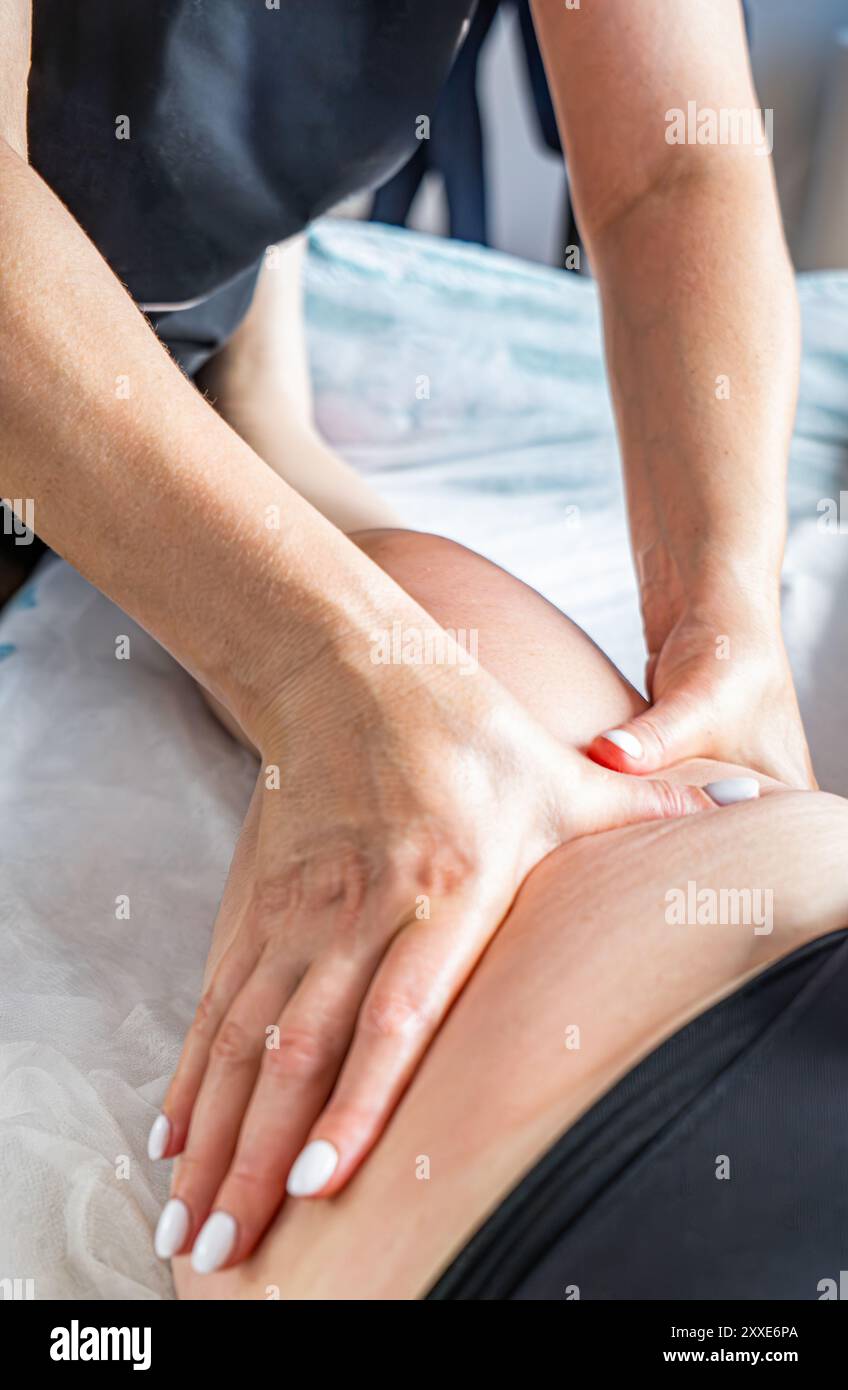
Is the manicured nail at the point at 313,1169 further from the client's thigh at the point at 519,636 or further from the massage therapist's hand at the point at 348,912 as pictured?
the client's thigh at the point at 519,636

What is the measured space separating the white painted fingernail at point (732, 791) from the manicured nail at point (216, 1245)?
0.33 m

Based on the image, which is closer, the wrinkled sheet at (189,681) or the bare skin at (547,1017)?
the bare skin at (547,1017)

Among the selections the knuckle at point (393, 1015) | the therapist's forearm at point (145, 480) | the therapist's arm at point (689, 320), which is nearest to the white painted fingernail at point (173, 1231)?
the knuckle at point (393, 1015)

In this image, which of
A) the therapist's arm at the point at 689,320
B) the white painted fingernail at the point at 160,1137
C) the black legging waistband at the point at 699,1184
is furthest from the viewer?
the therapist's arm at the point at 689,320

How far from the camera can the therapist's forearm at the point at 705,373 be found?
2.77 ft

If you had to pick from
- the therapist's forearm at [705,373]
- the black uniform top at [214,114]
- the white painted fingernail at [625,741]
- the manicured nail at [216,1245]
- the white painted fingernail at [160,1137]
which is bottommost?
the manicured nail at [216,1245]

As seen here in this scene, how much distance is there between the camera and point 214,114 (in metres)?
0.95

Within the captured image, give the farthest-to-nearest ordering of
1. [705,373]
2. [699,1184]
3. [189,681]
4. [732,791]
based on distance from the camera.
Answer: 1. [189,681]
2. [705,373]
3. [732,791]
4. [699,1184]

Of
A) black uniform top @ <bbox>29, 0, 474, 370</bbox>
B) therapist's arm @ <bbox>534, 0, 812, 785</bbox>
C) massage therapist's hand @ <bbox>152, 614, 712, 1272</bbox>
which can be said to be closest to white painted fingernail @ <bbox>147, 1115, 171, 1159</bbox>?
massage therapist's hand @ <bbox>152, 614, 712, 1272</bbox>

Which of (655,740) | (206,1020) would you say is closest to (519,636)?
(655,740)

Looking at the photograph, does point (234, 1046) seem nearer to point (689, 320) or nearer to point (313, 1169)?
point (313, 1169)

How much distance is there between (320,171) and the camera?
3.41 ft

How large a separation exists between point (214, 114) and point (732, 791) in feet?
2.18
